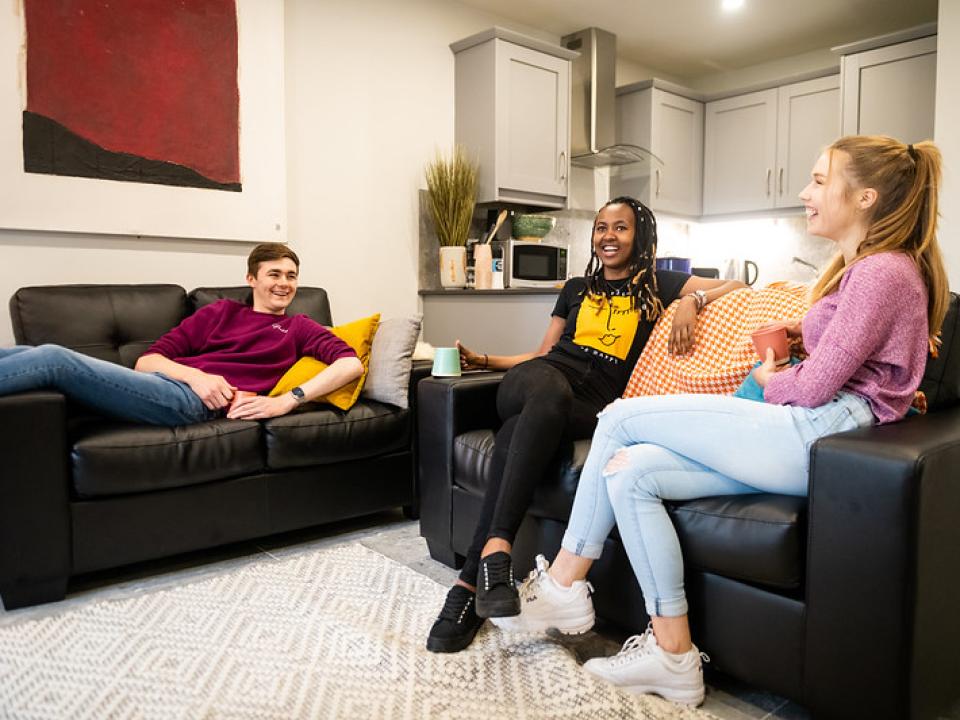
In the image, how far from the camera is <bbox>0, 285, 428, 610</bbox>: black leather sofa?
1930 millimetres

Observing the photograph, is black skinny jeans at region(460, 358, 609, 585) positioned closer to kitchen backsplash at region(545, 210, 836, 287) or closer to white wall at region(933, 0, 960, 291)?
white wall at region(933, 0, 960, 291)

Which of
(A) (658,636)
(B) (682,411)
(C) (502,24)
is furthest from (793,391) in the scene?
(C) (502,24)

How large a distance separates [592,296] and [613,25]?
2882 millimetres

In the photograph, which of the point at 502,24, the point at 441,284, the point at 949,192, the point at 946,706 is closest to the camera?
the point at 946,706

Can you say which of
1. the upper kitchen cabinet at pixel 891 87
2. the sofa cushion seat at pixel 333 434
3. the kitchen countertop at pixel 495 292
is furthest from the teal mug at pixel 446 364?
the upper kitchen cabinet at pixel 891 87

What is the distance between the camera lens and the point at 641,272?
7.19 ft

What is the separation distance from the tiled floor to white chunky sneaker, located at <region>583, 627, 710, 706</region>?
6cm

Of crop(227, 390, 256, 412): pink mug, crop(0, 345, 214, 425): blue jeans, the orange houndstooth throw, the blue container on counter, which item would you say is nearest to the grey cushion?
crop(227, 390, 256, 412): pink mug

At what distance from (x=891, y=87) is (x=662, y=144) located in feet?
4.43

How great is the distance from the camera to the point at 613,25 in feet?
14.5

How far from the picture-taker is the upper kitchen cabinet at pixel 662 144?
15.7ft

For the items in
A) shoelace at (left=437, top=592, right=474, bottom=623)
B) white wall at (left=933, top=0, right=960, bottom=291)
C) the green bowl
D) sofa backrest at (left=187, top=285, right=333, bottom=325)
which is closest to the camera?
shoelace at (left=437, top=592, right=474, bottom=623)

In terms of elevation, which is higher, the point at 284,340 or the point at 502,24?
the point at 502,24

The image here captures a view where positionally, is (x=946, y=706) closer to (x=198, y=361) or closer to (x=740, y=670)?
(x=740, y=670)
